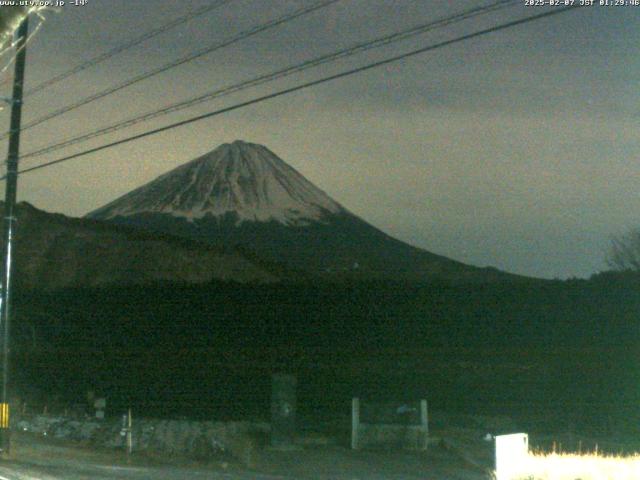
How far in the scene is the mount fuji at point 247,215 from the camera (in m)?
137

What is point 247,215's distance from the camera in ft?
518

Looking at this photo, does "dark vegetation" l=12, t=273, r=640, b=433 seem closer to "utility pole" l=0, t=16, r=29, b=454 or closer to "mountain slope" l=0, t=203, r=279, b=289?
"utility pole" l=0, t=16, r=29, b=454

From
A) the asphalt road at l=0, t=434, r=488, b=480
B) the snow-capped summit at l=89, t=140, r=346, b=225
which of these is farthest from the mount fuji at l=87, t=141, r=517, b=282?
the asphalt road at l=0, t=434, r=488, b=480

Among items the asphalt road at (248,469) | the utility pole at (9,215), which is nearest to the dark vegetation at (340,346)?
the asphalt road at (248,469)

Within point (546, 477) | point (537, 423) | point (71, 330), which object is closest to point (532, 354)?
point (537, 423)

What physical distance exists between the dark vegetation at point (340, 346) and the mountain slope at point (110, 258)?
55.5 feet

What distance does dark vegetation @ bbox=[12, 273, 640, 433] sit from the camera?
3884 centimetres

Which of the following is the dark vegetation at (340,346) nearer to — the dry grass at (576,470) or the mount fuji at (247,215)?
the dry grass at (576,470)

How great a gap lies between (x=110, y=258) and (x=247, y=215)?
8424 centimetres

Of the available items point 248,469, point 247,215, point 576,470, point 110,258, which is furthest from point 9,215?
point 247,215

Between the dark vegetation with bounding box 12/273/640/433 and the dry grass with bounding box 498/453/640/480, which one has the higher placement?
the dark vegetation with bounding box 12/273/640/433

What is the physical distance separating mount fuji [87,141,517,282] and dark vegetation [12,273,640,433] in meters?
69.1

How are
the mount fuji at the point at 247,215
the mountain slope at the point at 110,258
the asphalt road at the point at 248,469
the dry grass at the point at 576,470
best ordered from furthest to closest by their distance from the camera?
the mount fuji at the point at 247,215, the mountain slope at the point at 110,258, the asphalt road at the point at 248,469, the dry grass at the point at 576,470

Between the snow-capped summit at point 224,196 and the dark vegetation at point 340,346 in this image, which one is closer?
the dark vegetation at point 340,346
